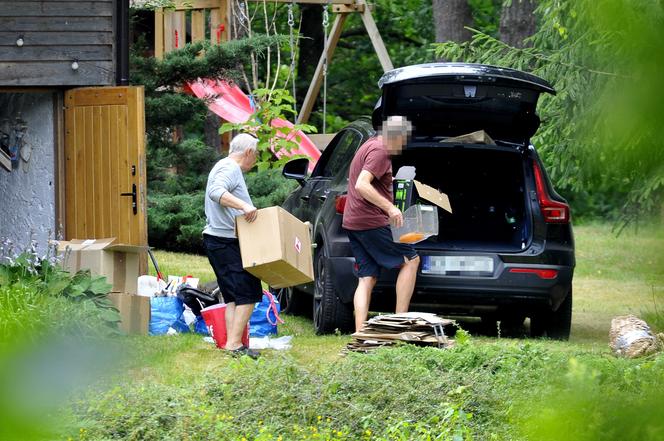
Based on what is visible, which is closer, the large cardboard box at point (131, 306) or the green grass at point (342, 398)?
the green grass at point (342, 398)

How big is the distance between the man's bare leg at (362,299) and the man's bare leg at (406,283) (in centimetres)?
19

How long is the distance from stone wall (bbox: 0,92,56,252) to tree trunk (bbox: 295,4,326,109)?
14606mm

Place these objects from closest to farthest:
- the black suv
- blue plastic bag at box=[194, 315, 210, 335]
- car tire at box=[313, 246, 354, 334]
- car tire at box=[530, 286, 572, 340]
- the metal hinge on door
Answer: the black suv < car tire at box=[313, 246, 354, 334] < blue plastic bag at box=[194, 315, 210, 335] < car tire at box=[530, 286, 572, 340] < the metal hinge on door

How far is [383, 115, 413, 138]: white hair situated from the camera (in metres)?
7.96

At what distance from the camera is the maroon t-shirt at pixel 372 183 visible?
7.92m

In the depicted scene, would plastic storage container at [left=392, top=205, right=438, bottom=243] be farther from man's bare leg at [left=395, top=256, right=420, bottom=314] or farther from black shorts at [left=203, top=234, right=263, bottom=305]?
black shorts at [left=203, top=234, right=263, bottom=305]

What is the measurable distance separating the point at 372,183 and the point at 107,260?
82.7 inches

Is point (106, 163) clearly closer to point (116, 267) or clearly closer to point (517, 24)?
point (116, 267)

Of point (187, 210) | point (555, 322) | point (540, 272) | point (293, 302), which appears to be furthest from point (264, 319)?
point (187, 210)

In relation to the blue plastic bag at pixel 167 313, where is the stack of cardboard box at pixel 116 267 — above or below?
above

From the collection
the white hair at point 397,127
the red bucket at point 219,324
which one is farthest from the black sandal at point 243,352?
the white hair at point 397,127

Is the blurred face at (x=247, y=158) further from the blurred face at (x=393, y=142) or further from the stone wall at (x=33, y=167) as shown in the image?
the stone wall at (x=33, y=167)

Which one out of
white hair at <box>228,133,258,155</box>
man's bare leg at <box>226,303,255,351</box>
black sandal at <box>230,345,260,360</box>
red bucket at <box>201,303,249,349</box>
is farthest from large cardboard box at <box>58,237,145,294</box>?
white hair at <box>228,133,258,155</box>

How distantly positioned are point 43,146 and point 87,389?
34.1ft
